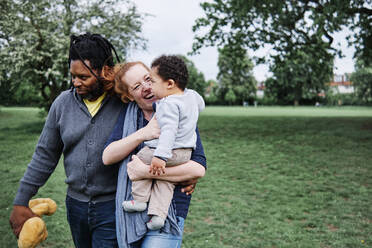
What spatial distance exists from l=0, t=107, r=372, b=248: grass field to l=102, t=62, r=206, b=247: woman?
348cm

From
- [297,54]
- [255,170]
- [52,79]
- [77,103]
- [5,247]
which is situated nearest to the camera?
[77,103]

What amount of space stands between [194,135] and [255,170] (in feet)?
27.4

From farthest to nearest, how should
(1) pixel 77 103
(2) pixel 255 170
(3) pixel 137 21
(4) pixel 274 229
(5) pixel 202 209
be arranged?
(3) pixel 137 21 < (2) pixel 255 170 < (5) pixel 202 209 < (4) pixel 274 229 < (1) pixel 77 103

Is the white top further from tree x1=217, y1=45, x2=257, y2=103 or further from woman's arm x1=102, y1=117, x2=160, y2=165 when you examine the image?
tree x1=217, y1=45, x2=257, y2=103

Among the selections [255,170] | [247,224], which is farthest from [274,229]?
[255,170]

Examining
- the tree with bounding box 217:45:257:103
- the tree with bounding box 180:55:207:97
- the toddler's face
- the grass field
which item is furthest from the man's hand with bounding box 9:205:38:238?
the tree with bounding box 180:55:207:97

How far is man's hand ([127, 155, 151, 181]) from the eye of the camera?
1972 mm

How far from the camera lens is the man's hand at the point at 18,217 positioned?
2250mm

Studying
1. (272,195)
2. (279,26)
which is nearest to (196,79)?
(279,26)

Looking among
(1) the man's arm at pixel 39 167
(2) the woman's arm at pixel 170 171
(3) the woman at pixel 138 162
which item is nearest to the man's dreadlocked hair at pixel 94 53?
(3) the woman at pixel 138 162

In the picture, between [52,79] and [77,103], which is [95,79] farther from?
[52,79]

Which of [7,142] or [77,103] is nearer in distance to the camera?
[77,103]

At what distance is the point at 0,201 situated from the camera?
7.22m

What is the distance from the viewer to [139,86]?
2168 mm
